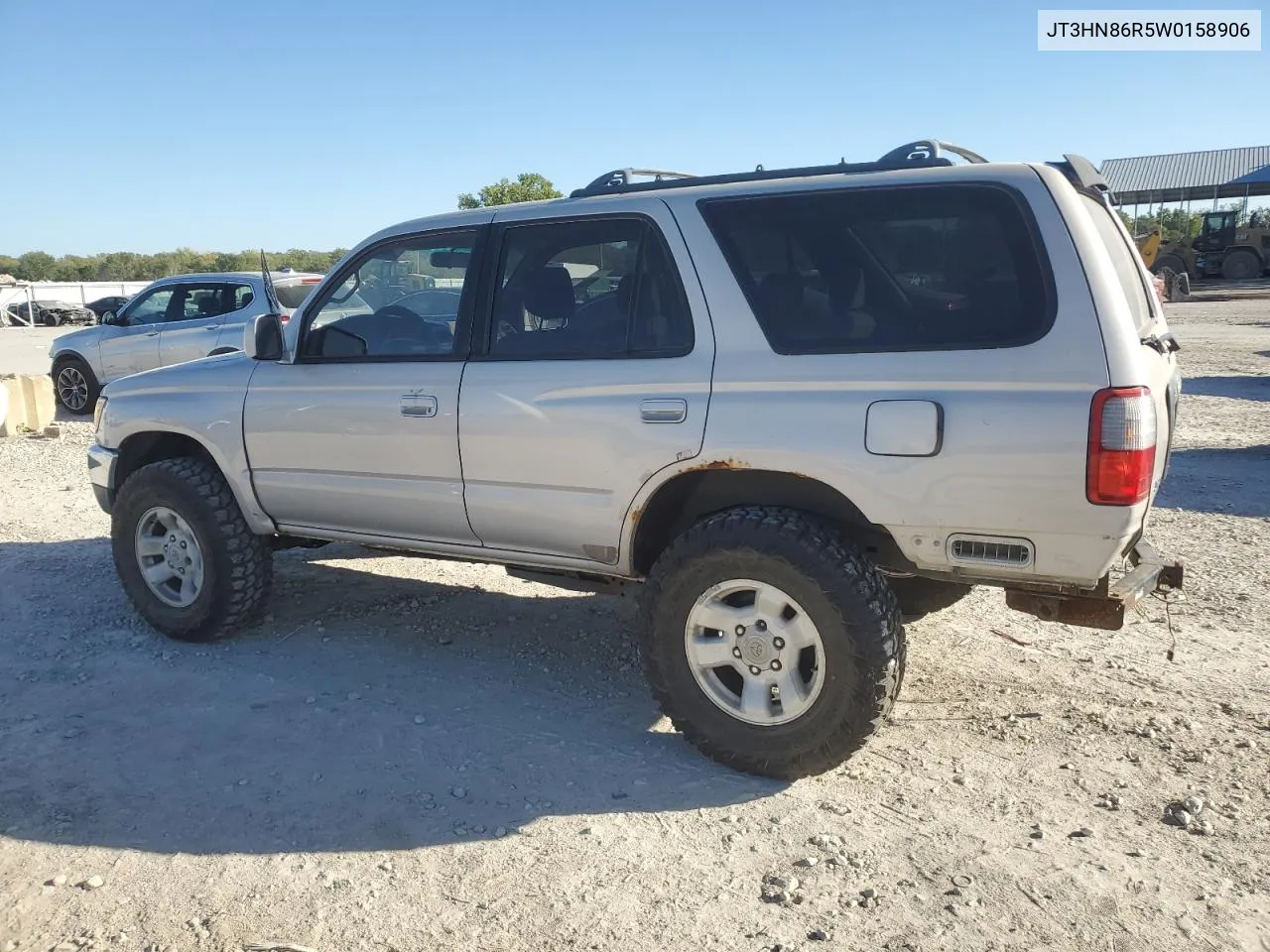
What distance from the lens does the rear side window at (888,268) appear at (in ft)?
10.7

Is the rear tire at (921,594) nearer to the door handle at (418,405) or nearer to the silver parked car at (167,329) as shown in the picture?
the door handle at (418,405)

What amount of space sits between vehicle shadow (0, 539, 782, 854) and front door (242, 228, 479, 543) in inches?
27.4

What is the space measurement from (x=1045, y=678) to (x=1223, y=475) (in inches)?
188

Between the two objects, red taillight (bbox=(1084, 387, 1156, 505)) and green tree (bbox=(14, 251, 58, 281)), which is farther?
green tree (bbox=(14, 251, 58, 281))

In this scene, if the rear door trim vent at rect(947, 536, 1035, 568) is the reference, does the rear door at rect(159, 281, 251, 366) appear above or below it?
above

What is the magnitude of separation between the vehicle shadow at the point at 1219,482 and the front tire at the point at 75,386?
11880 millimetres

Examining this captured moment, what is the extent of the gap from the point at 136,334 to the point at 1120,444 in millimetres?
12027

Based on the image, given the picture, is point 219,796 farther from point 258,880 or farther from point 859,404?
point 859,404

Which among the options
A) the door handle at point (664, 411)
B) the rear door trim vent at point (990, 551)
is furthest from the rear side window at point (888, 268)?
the rear door trim vent at point (990, 551)

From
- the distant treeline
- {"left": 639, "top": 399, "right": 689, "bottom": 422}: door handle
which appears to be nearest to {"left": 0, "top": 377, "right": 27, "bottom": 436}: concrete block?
{"left": 639, "top": 399, "right": 689, "bottom": 422}: door handle

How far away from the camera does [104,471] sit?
541cm

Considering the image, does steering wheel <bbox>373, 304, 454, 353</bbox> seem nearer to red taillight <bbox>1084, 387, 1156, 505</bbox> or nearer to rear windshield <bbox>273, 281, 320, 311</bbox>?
red taillight <bbox>1084, 387, 1156, 505</bbox>

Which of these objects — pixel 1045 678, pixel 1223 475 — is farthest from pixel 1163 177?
pixel 1045 678

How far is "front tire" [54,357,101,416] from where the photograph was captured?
1298cm
